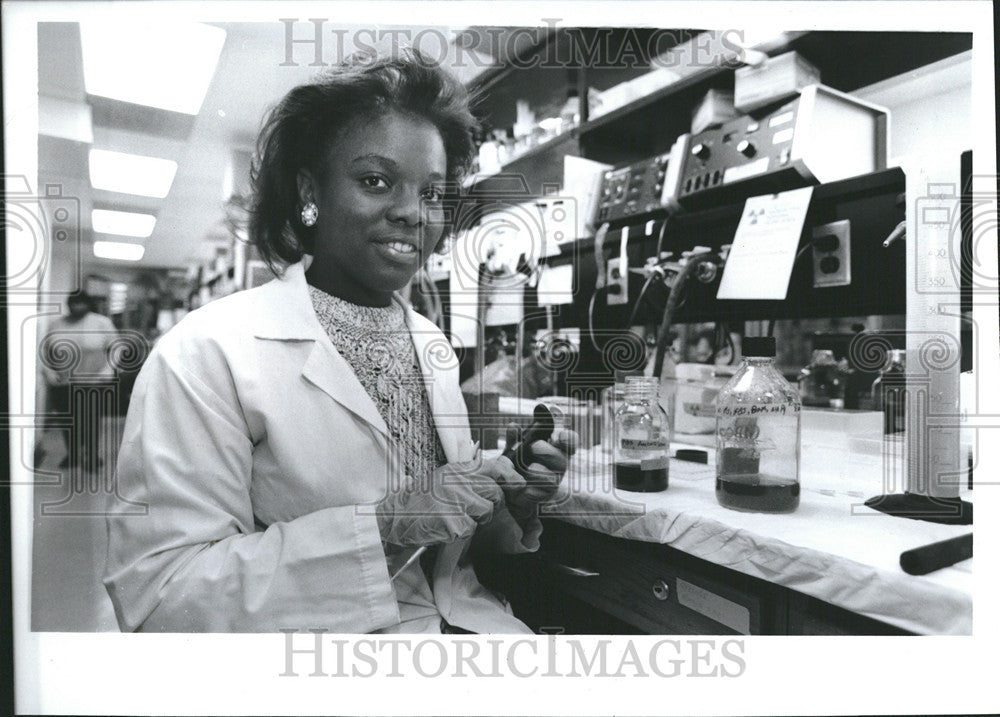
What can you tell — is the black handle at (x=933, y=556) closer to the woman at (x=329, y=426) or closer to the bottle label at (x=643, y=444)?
the bottle label at (x=643, y=444)

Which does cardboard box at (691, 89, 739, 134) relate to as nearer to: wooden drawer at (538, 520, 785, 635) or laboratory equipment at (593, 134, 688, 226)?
laboratory equipment at (593, 134, 688, 226)

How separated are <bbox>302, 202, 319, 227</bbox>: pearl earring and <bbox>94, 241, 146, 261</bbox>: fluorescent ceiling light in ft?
1.04

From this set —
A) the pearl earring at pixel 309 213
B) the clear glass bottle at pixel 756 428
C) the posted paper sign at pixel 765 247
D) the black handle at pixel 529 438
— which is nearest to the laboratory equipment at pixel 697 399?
the posted paper sign at pixel 765 247

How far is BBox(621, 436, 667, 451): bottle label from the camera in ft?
4.17

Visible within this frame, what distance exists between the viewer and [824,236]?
1396mm

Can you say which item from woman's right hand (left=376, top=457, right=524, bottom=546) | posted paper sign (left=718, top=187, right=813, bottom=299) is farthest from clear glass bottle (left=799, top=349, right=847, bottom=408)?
woman's right hand (left=376, top=457, right=524, bottom=546)

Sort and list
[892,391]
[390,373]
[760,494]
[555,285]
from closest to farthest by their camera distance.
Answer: [760,494], [390,373], [892,391], [555,285]

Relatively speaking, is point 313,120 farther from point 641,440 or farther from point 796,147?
point 796,147

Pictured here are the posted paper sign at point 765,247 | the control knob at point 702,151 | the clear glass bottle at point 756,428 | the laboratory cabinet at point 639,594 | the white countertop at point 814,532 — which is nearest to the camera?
the white countertop at point 814,532

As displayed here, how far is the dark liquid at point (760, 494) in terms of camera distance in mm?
1039

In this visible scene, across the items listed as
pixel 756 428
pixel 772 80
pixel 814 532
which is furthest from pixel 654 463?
pixel 772 80

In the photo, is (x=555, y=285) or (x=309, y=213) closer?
(x=309, y=213)

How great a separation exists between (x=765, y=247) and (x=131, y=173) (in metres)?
1.41

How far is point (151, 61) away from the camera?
120cm
